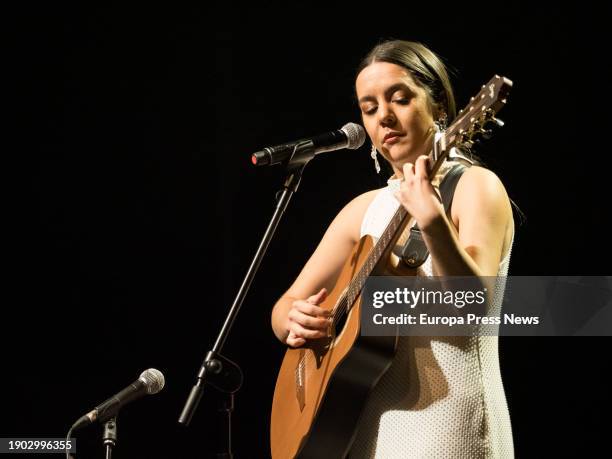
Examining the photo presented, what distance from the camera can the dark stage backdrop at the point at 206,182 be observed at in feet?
9.14

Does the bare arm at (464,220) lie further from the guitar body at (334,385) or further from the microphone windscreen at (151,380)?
the microphone windscreen at (151,380)

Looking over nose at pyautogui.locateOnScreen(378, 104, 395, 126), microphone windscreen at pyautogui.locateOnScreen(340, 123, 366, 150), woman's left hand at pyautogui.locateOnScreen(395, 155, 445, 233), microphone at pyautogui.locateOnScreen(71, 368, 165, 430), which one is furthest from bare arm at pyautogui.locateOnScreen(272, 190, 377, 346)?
woman's left hand at pyautogui.locateOnScreen(395, 155, 445, 233)

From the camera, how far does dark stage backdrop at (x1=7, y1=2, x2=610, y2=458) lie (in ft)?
9.14

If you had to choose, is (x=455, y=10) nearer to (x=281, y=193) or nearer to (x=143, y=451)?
(x=281, y=193)

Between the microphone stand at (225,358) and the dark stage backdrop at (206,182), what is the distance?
122cm

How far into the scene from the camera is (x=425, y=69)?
1.84m

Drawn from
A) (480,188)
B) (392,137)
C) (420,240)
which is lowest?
(420,240)

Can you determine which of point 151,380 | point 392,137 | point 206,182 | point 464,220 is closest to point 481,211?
point 464,220

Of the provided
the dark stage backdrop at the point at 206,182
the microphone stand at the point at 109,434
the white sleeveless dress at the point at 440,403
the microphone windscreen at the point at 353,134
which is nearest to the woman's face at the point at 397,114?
the microphone windscreen at the point at 353,134

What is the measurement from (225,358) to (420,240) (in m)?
0.63

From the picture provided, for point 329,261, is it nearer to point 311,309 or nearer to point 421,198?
point 311,309

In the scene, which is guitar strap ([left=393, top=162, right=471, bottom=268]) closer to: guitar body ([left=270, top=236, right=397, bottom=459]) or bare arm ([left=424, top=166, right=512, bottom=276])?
bare arm ([left=424, top=166, right=512, bottom=276])

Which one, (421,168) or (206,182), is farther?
(206,182)

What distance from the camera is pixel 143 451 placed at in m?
3.12
